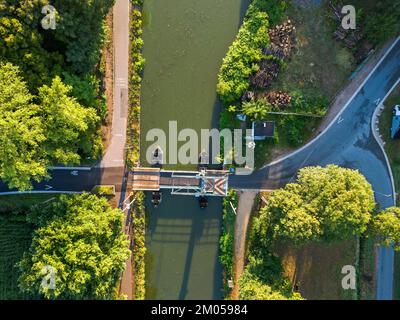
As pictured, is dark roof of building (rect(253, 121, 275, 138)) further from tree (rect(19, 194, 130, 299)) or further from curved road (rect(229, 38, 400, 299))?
tree (rect(19, 194, 130, 299))

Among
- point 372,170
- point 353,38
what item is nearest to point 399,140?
point 372,170

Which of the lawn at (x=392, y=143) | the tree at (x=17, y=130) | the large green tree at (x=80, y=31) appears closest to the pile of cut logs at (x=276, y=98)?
the lawn at (x=392, y=143)

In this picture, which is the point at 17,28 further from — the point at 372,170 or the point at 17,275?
the point at 372,170

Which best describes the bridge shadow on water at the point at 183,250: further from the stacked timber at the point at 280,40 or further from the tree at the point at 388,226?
the stacked timber at the point at 280,40

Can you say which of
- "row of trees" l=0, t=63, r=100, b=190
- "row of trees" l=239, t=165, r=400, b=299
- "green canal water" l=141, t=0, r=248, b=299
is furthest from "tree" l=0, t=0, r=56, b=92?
"row of trees" l=239, t=165, r=400, b=299

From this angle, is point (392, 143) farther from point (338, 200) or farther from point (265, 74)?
point (265, 74)

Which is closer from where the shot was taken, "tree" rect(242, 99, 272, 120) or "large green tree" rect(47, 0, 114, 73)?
"large green tree" rect(47, 0, 114, 73)

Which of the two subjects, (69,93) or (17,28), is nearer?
(17,28)
